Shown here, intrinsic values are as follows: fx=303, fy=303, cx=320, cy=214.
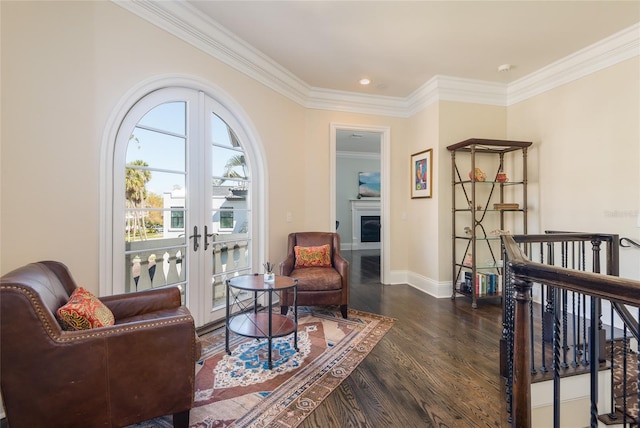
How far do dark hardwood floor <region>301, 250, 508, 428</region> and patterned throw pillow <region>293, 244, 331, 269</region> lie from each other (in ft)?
2.66

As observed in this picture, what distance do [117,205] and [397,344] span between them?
102 inches

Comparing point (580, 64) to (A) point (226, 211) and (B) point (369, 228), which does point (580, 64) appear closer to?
(A) point (226, 211)

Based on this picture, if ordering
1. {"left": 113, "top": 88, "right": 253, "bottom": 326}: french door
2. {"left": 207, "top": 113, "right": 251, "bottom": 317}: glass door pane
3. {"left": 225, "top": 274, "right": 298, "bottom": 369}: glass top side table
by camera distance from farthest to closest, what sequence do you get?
{"left": 207, "top": 113, "right": 251, "bottom": 317}: glass door pane → {"left": 113, "top": 88, "right": 253, "bottom": 326}: french door → {"left": 225, "top": 274, "right": 298, "bottom": 369}: glass top side table

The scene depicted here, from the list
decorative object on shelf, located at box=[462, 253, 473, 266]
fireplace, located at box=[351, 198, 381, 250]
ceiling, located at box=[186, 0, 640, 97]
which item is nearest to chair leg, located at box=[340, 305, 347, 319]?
decorative object on shelf, located at box=[462, 253, 473, 266]

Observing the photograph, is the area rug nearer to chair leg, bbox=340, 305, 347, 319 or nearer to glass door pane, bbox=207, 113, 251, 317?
chair leg, bbox=340, 305, 347, 319

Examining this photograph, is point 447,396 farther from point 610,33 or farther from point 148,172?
point 610,33

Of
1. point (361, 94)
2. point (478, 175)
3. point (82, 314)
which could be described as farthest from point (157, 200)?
point (478, 175)

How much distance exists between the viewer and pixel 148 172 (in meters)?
2.60

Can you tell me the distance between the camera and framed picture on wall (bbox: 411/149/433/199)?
429 centimetres

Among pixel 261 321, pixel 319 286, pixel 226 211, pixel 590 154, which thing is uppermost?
pixel 590 154

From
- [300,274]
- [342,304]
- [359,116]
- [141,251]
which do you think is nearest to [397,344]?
[342,304]

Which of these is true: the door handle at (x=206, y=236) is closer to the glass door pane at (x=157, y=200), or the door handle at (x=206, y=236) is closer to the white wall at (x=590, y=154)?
the glass door pane at (x=157, y=200)

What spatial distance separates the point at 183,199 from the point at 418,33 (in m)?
2.85

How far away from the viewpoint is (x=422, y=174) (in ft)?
14.7
